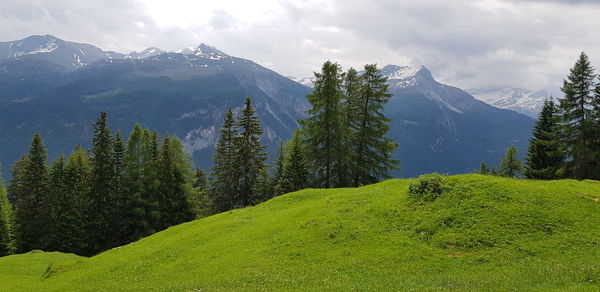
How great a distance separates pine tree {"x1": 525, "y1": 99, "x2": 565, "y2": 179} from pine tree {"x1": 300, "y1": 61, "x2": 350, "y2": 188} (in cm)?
2801

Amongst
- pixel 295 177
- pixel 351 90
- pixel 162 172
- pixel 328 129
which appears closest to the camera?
pixel 328 129

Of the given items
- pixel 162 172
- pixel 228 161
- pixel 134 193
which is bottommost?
pixel 134 193

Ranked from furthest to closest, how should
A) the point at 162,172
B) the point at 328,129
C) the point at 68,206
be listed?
the point at 162,172 < the point at 68,206 < the point at 328,129

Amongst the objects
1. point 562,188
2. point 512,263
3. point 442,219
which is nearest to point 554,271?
point 512,263

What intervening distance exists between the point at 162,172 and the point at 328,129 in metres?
28.7

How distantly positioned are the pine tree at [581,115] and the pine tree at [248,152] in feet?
140

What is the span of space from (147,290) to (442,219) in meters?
16.9

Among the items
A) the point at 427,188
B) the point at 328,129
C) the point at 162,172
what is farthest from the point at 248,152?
the point at 427,188

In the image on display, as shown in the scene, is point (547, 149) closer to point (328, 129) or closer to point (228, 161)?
point (328, 129)

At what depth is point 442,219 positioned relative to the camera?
22.7 metres

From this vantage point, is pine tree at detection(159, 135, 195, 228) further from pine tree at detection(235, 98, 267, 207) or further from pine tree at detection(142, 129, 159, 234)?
pine tree at detection(235, 98, 267, 207)

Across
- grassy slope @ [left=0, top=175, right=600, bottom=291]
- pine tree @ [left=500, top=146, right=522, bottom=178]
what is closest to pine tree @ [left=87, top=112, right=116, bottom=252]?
grassy slope @ [left=0, top=175, right=600, bottom=291]

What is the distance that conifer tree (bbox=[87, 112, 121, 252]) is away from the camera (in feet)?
192

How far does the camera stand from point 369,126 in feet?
179
